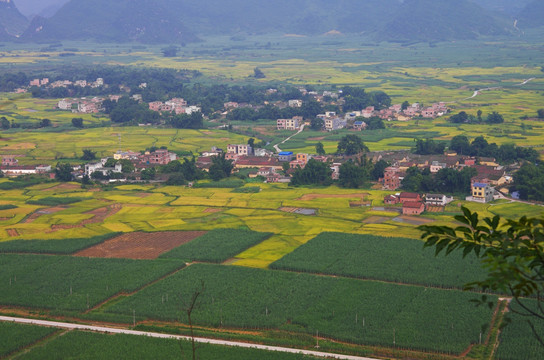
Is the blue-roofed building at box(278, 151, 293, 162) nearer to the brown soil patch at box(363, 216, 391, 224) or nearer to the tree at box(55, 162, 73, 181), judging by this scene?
the tree at box(55, 162, 73, 181)

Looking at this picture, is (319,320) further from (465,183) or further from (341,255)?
(465,183)

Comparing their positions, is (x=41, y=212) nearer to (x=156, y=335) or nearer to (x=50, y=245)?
(x=50, y=245)

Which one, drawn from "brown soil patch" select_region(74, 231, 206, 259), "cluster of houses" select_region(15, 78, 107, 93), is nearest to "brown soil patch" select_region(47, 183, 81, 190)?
"brown soil patch" select_region(74, 231, 206, 259)

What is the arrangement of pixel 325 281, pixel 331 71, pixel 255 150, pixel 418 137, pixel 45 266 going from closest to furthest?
pixel 325 281, pixel 45 266, pixel 255 150, pixel 418 137, pixel 331 71

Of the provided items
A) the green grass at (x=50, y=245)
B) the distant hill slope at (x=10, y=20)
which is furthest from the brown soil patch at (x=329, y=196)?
the distant hill slope at (x=10, y=20)

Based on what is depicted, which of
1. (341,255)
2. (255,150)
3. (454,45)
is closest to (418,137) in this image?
(255,150)

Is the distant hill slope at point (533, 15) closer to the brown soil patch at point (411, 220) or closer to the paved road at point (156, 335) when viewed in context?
the brown soil patch at point (411, 220)
